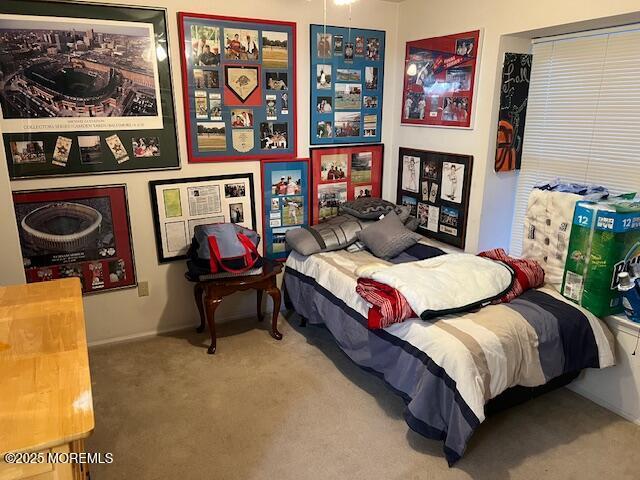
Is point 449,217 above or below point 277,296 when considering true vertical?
above

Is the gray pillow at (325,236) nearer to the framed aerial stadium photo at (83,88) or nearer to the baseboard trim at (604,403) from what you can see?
the framed aerial stadium photo at (83,88)

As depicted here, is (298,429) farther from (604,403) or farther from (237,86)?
(237,86)

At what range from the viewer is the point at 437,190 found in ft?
11.6

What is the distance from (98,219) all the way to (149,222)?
0.32 metres

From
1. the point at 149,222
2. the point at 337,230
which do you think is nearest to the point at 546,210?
the point at 337,230

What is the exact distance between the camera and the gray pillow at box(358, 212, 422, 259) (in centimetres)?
330

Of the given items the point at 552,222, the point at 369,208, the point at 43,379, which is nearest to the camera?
the point at 43,379

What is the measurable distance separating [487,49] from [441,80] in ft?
1.39

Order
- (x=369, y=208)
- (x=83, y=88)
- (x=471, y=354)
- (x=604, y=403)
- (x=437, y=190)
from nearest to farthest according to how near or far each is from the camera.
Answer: (x=471, y=354)
(x=604, y=403)
(x=83, y=88)
(x=437, y=190)
(x=369, y=208)

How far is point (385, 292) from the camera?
98.0 inches

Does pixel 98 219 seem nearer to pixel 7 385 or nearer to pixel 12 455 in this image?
pixel 7 385

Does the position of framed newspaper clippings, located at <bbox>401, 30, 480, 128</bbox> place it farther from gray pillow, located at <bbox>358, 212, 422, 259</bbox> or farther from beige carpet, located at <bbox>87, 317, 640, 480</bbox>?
beige carpet, located at <bbox>87, 317, 640, 480</bbox>

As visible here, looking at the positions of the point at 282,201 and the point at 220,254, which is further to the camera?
the point at 282,201

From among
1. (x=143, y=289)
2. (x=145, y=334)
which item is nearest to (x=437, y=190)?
(x=143, y=289)
